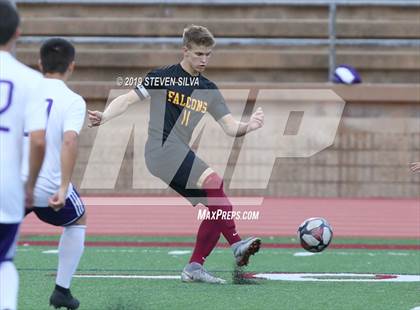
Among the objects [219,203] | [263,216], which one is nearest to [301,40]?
[263,216]

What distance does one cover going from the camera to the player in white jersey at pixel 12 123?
568 centimetres

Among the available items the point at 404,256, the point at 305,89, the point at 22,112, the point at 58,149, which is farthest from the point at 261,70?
the point at 22,112

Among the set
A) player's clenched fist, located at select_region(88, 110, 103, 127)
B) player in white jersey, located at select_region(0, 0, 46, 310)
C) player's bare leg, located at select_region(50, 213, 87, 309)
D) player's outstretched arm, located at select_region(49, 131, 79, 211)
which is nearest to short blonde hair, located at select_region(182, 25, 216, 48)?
player's clenched fist, located at select_region(88, 110, 103, 127)

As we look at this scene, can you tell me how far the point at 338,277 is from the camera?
31.6 feet

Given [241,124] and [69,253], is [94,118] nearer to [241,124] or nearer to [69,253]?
[241,124]

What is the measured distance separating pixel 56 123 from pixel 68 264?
0.97 meters

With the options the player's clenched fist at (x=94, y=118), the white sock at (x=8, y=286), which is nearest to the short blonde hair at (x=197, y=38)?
the player's clenched fist at (x=94, y=118)

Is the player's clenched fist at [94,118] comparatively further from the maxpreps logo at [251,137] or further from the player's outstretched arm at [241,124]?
the maxpreps logo at [251,137]

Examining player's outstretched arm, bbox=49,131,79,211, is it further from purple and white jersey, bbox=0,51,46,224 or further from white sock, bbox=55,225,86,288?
purple and white jersey, bbox=0,51,46,224

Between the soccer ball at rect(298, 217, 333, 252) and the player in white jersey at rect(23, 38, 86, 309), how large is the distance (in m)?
2.47

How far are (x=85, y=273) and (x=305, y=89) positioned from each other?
7996 millimetres

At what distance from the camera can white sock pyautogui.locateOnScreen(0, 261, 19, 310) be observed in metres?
5.64

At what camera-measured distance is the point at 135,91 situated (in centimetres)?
920

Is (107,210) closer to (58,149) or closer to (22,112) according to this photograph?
(58,149)
